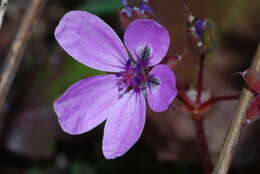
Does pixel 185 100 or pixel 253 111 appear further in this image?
pixel 185 100

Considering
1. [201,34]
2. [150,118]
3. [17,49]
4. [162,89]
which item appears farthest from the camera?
[150,118]

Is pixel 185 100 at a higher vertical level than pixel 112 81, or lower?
lower

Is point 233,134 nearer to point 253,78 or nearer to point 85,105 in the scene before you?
Answer: point 253,78

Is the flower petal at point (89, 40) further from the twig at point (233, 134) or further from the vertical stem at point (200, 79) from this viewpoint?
the twig at point (233, 134)

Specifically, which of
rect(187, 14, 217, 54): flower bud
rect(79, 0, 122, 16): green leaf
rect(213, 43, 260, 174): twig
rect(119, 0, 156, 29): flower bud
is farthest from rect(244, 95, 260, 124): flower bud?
rect(79, 0, 122, 16): green leaf

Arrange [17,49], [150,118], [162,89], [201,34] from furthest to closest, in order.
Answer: [150,118] → [17,49] → [201,34] → [162,89]

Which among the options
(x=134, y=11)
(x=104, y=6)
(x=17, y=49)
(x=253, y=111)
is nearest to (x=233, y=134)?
(x=253, y=111)

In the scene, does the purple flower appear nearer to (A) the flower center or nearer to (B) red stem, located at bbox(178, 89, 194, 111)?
(A) the flower center

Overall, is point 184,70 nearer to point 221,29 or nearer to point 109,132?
point 221,29
